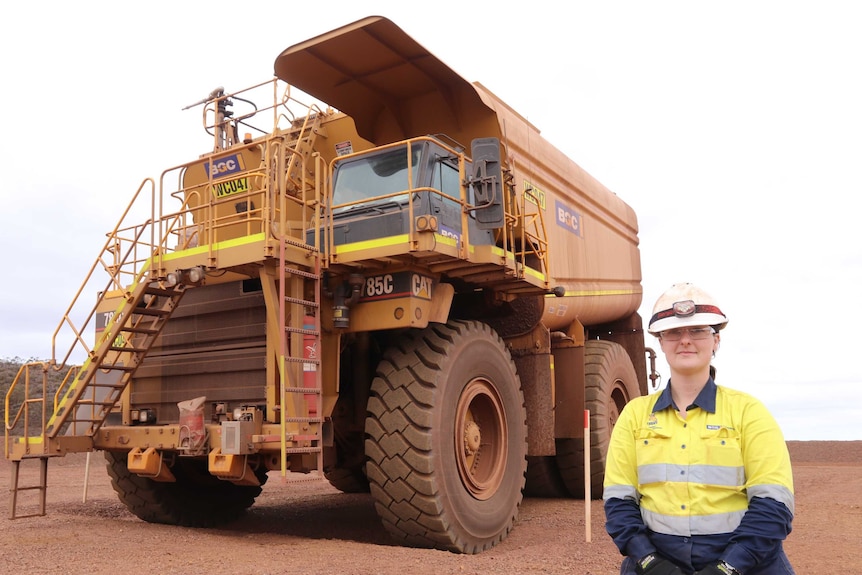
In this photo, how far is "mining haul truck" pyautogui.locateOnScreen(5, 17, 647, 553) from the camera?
643cm

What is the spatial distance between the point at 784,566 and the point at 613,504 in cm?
58

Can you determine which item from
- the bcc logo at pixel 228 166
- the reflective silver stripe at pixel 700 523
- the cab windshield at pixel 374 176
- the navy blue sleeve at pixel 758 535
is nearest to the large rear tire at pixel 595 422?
the cab windshield at pixel 374 176

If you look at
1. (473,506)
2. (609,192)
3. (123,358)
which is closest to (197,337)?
(123,358)

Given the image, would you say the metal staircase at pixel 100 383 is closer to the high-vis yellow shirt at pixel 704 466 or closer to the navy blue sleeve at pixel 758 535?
the high-vis yellow shirt at pixel 704 466

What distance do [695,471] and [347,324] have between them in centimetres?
441

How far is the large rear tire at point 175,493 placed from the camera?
8.12 metres

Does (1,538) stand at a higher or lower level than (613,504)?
lower

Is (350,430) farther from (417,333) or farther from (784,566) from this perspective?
(784,566)

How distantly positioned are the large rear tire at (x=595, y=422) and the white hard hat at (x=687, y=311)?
7765 mm

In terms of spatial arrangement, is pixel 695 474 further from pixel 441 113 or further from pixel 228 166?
pixel 228 166

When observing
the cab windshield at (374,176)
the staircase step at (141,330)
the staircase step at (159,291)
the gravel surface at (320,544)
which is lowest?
the gravel surface at (320,544)

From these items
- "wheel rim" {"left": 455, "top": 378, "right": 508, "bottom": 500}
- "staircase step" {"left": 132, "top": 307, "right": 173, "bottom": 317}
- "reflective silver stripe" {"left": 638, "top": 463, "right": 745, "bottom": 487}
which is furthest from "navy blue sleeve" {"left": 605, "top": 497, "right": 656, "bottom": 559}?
"staircase step" {"left": 132, "top": 307, "right": 173, "bottom": 317}

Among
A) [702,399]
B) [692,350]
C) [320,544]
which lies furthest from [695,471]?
[320,544]

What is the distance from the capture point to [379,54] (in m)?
7.89
